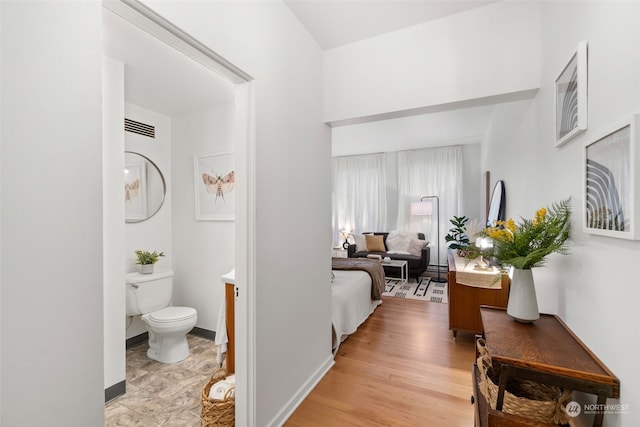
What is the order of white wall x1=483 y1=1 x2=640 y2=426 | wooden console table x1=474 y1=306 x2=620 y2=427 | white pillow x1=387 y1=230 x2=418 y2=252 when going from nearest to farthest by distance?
white wall x1=483 y1=1 x2=640 y2=426 < wooden console table x1=474 y1=306 x2=620 y2=427 < white pillow x1=387 y1=230 x2=418 y2=252

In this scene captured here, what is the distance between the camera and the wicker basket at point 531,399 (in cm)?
107

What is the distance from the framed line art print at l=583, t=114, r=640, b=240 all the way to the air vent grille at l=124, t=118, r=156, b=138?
348 cm

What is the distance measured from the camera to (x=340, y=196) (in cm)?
728

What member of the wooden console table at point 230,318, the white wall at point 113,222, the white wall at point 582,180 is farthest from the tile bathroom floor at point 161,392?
the white wall at point 582,180

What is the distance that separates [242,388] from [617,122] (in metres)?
1.97

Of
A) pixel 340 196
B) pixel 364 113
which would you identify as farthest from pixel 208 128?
pixel 340 196

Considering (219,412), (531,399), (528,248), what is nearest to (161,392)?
(219,412)

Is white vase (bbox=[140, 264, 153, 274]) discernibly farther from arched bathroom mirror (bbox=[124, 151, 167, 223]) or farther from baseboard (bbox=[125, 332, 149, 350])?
baseboard (bbox=[125, 332, 149, 350])

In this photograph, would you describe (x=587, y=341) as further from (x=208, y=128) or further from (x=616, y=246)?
(x=208, y=128)

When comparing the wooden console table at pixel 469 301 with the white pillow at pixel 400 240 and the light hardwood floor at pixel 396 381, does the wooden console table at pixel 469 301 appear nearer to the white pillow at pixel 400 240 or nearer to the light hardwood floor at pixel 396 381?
the light hardwood floor at pixel 396 381

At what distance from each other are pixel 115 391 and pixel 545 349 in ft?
8.81

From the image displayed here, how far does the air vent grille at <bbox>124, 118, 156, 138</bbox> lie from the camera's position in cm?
283

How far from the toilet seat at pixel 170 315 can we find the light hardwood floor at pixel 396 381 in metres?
1.28

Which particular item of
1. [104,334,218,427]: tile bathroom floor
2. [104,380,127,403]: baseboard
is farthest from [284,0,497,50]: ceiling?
[104,380,127,403]: baseboard
